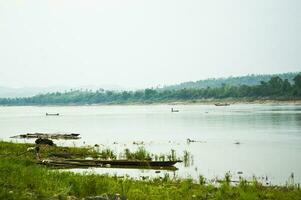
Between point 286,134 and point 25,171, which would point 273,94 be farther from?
point 25,171

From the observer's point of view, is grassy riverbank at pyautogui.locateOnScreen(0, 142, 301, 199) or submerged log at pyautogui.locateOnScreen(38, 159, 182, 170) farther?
submerged log at pyautogui.locateOnScreen(38, 159, 182, 170)

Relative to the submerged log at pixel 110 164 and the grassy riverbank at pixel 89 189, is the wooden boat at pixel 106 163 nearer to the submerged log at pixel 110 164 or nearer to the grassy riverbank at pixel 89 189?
the submerged log at pixel 110 164

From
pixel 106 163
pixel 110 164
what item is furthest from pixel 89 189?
pixel 106 163

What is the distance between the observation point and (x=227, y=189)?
66.9 ft

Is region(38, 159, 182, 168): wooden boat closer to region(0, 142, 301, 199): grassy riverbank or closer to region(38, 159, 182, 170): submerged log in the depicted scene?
region(38, 159, 182, 170): submerged log

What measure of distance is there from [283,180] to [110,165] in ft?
38.8

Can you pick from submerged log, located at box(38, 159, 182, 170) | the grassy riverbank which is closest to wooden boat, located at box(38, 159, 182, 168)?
submerged log, located at box(38, 159, 182, 170)

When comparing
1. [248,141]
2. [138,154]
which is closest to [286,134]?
[248,141]

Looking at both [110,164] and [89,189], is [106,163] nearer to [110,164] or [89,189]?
[110,164]

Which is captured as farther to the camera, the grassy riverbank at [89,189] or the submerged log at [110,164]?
the submerged log at [110,164]

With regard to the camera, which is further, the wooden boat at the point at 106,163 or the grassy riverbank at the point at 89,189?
the wooden boat at the point at 106,163

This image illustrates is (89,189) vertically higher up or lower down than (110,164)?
higher up

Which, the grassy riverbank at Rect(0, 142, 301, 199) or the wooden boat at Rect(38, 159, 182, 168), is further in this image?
the wooden boat at Rect(38, 159, 182, 168)

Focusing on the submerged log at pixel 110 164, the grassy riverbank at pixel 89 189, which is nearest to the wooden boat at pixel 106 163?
the submerged log at pixel 110 164
